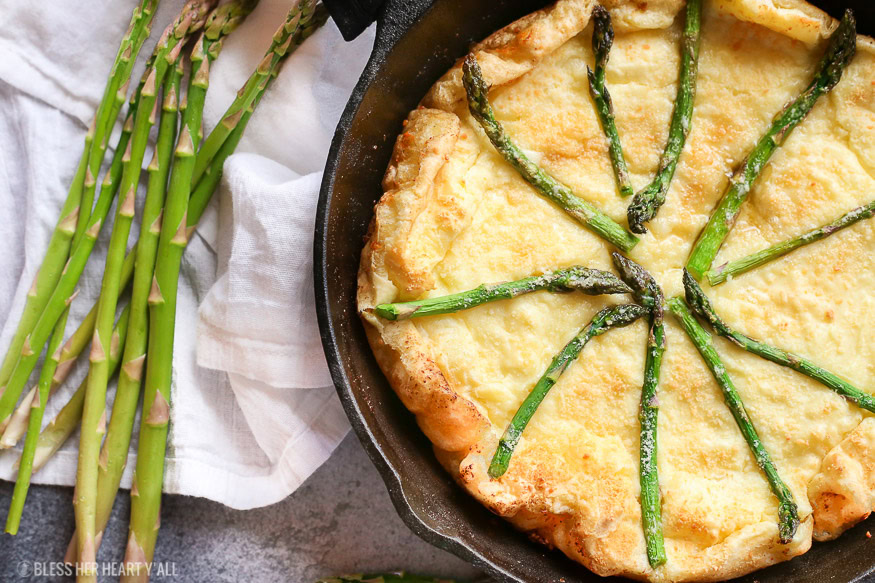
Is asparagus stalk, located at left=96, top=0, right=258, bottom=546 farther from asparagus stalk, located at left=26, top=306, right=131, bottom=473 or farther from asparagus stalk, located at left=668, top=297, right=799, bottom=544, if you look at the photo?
asparagus stalk, located at left=668, top=297, right=799, bottom=544

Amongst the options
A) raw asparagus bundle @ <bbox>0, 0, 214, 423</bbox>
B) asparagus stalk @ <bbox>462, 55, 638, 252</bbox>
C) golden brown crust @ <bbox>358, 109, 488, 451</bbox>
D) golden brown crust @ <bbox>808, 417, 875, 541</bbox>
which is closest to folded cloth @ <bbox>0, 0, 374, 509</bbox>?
raw asparagus bundle @ <bbox>0, 0, 214, 423</bbox>

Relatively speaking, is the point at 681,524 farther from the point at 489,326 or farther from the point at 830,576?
the point at 489,326

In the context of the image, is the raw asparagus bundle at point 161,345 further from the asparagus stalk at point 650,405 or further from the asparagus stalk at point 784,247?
the asparagus stalk at point 784,247

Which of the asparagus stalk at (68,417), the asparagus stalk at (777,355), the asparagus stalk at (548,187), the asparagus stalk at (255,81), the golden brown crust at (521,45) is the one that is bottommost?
the asparagus stalk at (777,355)

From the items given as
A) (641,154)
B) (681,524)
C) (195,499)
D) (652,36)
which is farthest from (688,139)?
(195,499)

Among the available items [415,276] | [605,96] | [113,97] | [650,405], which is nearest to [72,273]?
[113,97]

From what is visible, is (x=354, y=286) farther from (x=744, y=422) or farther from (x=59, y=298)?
(x=744, y=422)

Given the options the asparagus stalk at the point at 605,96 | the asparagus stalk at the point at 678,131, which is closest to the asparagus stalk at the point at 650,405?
the asparagus stalk at the point at 678,131
